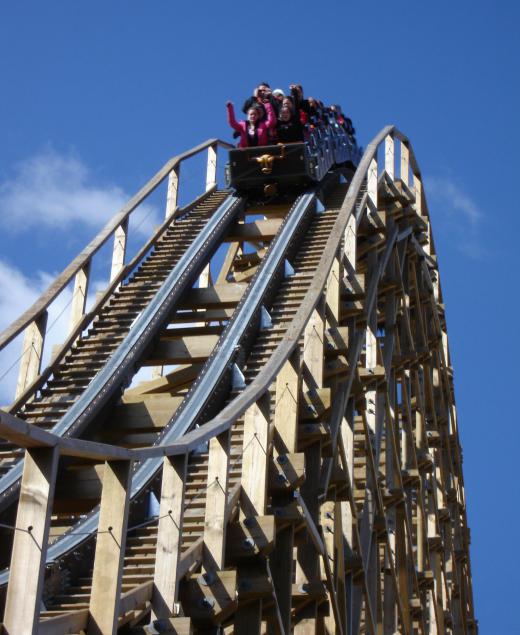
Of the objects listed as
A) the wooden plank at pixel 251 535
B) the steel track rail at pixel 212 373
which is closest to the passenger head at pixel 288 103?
the steel track rail at pixel 212 373

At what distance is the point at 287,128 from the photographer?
14.8 metres

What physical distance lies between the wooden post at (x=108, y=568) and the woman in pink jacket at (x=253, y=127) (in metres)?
10.7

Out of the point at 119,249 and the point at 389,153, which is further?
the point at 389,153

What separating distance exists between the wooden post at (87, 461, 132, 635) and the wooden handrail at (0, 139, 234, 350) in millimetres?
4191

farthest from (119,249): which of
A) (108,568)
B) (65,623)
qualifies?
(65,623)

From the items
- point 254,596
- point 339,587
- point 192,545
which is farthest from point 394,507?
point 192,545

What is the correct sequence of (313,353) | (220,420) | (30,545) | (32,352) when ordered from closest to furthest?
(30,545)
(220,420)
(313,353)
(32,352)

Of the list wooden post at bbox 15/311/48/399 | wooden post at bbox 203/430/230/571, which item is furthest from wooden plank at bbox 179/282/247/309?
wooden post at bbox 203/430/230/571

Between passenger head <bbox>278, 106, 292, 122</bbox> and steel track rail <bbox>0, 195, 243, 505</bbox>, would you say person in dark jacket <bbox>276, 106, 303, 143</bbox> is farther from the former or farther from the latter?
steel track rail <bbox>0, 195, 243, 505</bbox>

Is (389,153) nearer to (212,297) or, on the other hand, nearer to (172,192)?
(172,192)

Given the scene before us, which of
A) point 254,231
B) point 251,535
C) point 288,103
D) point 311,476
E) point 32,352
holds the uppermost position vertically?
point 288,103

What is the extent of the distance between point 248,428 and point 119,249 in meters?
5.09

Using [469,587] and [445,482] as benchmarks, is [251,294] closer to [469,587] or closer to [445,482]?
[445,482]

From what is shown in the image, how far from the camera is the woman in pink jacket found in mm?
14539
